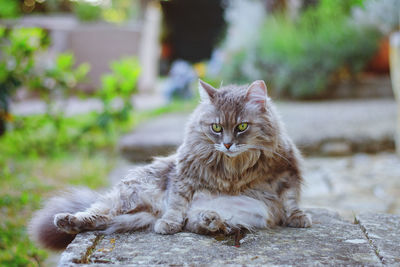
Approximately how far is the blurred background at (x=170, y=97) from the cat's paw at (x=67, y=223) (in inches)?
23.7

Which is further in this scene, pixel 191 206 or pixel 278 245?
pixel 191 206

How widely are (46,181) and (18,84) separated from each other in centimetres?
124

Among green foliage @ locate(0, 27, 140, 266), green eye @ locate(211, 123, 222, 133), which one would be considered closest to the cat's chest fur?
green eye @ locate(211, 123, 222, 133)

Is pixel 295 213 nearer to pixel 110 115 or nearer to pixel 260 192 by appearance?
pixel 260 192

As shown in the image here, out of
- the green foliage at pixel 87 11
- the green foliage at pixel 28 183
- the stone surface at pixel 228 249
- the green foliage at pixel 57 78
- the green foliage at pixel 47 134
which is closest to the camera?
the stone surface at pixel 228 249

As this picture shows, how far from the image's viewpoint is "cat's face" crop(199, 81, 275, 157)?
1.87 m

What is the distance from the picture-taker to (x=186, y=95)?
8.80 m

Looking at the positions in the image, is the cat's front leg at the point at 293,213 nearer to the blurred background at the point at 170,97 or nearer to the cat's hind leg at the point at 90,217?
the blurred background at the point at 170,97

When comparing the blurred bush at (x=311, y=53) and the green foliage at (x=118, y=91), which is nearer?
the green foliage at (x=118, y=91)

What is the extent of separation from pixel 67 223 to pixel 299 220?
3.54 feet

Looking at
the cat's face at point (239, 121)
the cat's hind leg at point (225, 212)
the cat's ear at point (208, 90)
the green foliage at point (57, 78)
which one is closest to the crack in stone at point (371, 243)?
the cat's hind leg at point (225, 212)

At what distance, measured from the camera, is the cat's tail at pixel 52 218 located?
1.86 metres

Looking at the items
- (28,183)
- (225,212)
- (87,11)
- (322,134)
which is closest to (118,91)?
(28,183)

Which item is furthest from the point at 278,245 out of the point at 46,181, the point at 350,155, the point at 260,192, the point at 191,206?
the point at 350,155
